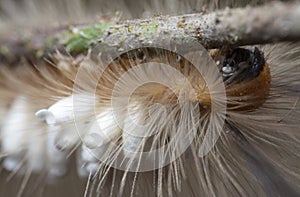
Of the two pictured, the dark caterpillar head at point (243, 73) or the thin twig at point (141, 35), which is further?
the dark caterpillar head at point (243, 73)

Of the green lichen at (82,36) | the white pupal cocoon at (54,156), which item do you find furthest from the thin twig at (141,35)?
the white pupal cocoon at (54,156)

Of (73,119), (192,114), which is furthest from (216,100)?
(73,119)

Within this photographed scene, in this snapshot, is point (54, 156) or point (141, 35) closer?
point (141, 35)

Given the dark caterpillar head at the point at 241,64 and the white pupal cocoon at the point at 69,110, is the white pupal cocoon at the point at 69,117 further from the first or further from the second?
the dark caterpillar head at the point at 241,64

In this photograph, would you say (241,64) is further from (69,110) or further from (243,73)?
(69,110)

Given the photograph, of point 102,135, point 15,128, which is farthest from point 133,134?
point 15,128

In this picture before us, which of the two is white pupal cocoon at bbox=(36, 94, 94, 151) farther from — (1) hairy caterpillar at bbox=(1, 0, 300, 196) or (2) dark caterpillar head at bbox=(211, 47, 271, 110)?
(2) dark caterpillar head at bbox=(211, 47, 271, 110)
